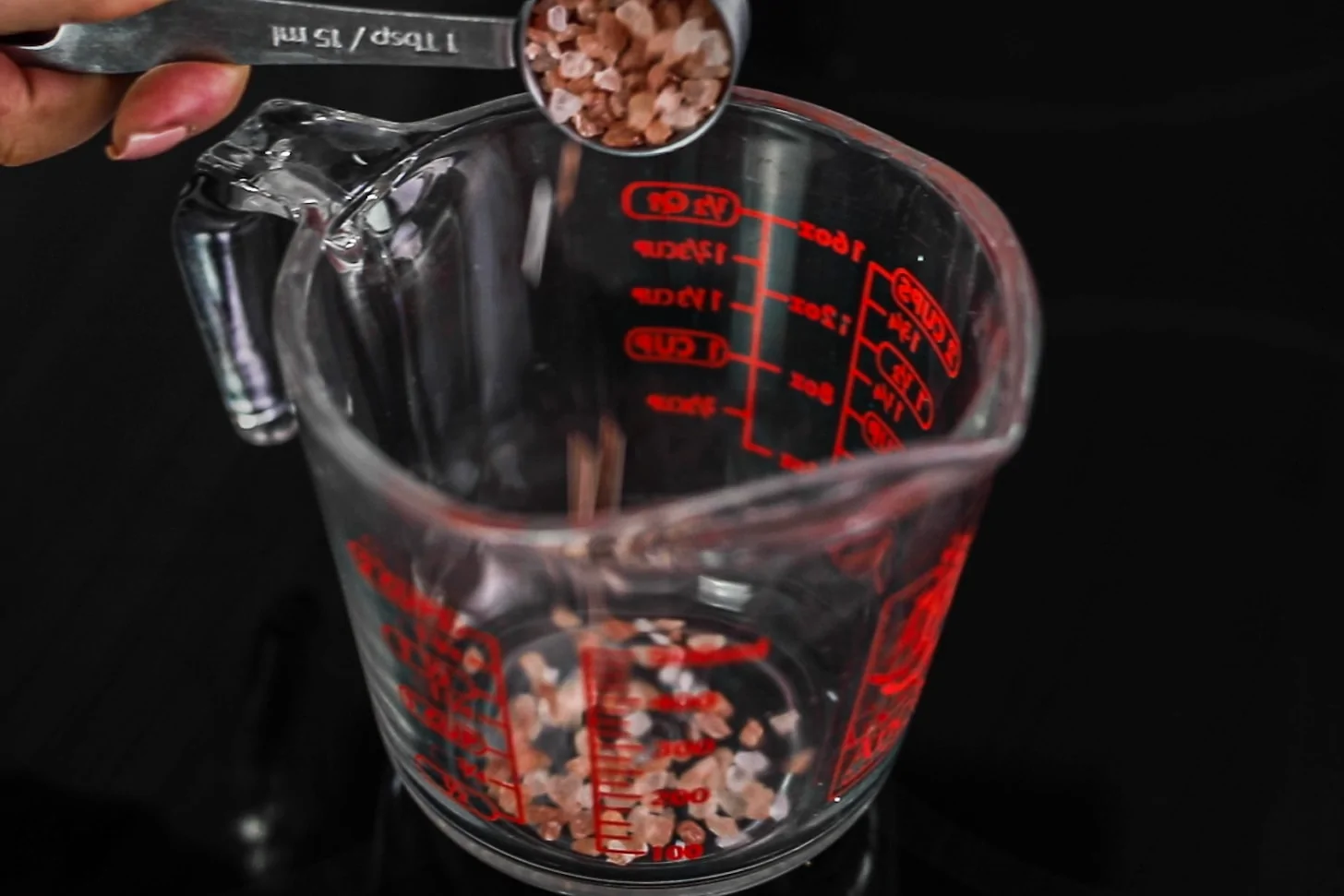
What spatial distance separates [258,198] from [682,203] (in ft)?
0.82

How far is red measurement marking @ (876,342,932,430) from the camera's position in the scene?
2.60 ft

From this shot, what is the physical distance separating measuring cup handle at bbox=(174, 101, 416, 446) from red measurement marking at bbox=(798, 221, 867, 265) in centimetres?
22

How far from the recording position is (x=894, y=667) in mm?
710

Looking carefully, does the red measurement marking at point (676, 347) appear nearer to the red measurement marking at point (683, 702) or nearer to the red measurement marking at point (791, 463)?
the red measurement marking at point (791, 463)

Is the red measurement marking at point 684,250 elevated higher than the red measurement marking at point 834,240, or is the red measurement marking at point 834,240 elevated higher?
the red measurement marking at point 834,240

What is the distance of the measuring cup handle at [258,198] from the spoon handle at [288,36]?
3 cm

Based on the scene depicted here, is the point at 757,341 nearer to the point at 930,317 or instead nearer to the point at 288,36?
the point at 930,317

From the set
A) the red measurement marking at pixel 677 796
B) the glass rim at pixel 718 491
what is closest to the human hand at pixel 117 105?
→ the glass rim at pixel 718 491

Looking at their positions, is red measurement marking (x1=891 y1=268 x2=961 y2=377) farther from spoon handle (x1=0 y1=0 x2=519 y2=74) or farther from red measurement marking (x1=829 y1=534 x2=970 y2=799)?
spoon handle (x1=0 y1=0 x2=519 y2=74)

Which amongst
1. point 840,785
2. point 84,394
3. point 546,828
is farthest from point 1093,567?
point 84,394

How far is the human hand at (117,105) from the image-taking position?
32.4 inches

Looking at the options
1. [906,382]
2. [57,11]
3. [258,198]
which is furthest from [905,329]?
[57,11]

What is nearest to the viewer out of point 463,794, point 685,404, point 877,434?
point 463,794

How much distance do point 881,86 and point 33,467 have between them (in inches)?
26.6
